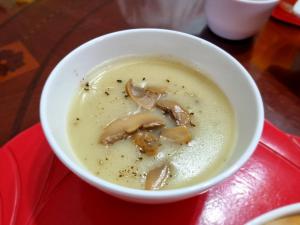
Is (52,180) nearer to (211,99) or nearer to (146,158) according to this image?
(146,158)

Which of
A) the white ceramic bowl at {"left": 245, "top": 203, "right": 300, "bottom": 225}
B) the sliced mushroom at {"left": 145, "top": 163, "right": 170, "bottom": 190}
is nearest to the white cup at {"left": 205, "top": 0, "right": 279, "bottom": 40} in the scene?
the sliced mushroom at {"left": 145, "top": 163, "right": 170, "bottom": 190}

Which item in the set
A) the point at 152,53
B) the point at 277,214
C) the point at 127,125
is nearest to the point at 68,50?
the point at 152,53

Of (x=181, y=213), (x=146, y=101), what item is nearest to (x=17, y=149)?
(x=146, y=101)

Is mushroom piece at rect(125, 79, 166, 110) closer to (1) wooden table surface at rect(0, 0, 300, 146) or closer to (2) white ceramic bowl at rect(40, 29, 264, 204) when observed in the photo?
(2) white ceramic bowl at rect(40, 29, 264, 204)

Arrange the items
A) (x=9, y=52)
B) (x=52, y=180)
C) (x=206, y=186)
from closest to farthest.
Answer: (x=206, y=186) → (x=52, y=180) → (x=9, y=52)

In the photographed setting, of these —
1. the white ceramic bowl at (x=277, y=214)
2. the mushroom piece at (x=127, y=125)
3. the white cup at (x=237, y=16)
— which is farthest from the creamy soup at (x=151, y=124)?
the white cup at (x=237, y=16)

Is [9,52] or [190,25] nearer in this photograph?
[9,52]

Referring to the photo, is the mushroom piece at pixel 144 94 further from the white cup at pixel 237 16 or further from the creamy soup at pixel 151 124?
the white cup at pixel 237 16
